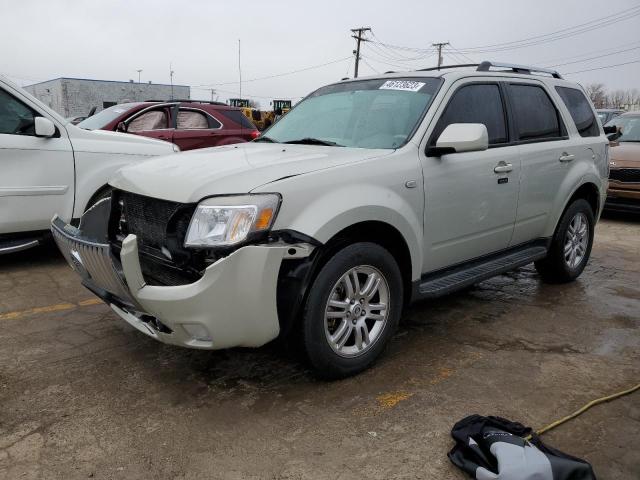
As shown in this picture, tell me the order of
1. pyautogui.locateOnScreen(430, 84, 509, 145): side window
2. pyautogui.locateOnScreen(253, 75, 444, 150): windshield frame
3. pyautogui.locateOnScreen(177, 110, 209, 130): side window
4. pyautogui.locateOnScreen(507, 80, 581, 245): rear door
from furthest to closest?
pyautogui.locateOnScreen(177, 110, 209, 130): side window, pyautogui.locateOnScreen(507, 80, 581, 245): rear door, pyautogui.locateOnScreen(430, 84, 509, 145): side window, pyautogui.locateOnScreen(253, 75, 444, 150): windshield frame

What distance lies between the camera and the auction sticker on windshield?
3820mm

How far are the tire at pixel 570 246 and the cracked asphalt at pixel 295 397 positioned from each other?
0.60 m

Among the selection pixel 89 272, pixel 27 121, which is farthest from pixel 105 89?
pixel 89 272

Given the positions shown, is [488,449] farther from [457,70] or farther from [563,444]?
[457,70]

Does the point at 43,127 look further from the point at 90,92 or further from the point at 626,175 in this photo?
the point at 90,92

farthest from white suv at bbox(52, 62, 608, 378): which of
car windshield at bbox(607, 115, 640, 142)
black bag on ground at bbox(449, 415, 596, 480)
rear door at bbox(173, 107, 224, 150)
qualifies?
car windshield at bbox(607, 115, 640, 142)

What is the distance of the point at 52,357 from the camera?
137 inches

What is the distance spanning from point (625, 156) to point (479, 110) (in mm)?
5983

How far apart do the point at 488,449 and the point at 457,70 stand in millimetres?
2738

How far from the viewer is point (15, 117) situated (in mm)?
5266

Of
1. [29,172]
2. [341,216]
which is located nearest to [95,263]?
[341,216]

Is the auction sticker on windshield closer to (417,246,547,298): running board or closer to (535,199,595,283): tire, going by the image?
(417,246,547,298): running board

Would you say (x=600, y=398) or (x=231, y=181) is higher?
(x=231, y=181)

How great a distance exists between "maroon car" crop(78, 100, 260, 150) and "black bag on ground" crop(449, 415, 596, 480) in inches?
257
